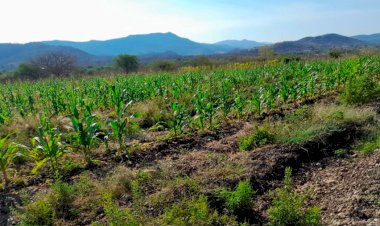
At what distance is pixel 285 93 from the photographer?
30.4 feet

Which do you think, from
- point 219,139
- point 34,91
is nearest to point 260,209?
point 219,139

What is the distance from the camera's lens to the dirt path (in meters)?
3.37

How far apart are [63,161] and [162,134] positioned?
2367 millimetres

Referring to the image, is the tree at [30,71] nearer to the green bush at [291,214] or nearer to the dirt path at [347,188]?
the dirt path at [347,188]

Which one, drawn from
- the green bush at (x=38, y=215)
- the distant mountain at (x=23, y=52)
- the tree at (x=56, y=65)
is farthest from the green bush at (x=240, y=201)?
the distant mountain at (x=23, y=52)

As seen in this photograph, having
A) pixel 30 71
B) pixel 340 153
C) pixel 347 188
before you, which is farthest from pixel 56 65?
pixel 347 188

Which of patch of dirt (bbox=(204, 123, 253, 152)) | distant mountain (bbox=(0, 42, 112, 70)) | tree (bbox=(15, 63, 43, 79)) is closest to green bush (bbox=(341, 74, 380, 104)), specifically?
patch of dirt (bbox=(204, 123, 253, 152))

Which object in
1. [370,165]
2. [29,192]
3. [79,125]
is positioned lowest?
[29,192]

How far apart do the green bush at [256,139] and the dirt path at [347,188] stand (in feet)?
3.47

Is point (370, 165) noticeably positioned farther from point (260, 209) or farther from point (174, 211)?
point (174, 211)

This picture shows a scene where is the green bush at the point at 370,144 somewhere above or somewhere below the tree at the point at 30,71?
above

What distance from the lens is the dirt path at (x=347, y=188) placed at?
3.37 metres

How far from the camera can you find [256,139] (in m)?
5.82

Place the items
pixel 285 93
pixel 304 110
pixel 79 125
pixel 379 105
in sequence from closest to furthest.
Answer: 1. pixel 79 125
2. pixel 304 110
3. pixel 379 105
4. pixel 285 93
